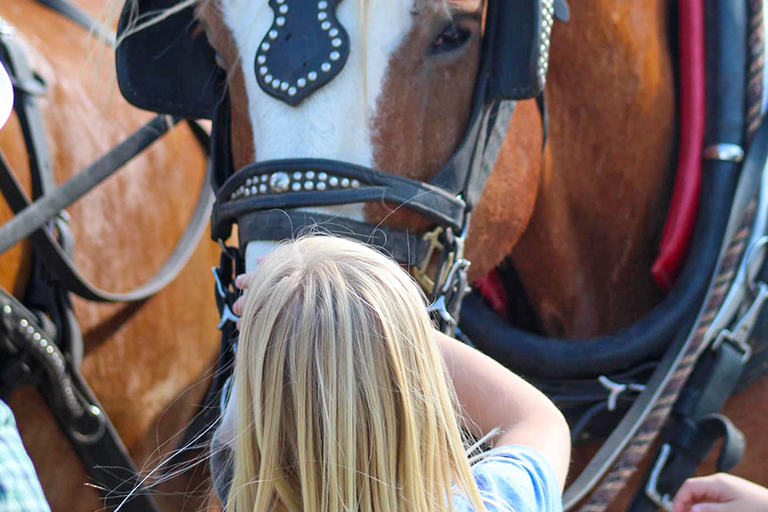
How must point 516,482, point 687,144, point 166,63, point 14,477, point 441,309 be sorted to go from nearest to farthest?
point 14,477 < point 516,482 < point 441,309 < point 166,63 < point 687,144

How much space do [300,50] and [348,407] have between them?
0.58m

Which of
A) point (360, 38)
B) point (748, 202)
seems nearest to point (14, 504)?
point (360, 38)

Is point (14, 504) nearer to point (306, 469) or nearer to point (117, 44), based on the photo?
point (306, 469)

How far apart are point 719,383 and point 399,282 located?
805 millimetres

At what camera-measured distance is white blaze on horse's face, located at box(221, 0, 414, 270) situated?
1.09 meters

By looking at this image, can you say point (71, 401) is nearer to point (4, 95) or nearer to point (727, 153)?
point (4, 95)

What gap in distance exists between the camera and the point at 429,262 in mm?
1202

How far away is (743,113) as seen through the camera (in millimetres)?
1411

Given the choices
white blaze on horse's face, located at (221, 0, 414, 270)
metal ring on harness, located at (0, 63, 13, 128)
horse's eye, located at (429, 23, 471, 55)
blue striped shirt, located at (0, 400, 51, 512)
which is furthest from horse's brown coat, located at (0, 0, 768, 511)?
blue striped shirt, located at (0, 400, 51, 512)

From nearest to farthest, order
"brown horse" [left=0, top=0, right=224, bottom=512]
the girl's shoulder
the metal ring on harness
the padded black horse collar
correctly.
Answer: the girl's shoulder
the metal ring on harness
the padded black horse collar
"brown horse" [left=0, top=0, right=224, bottom=512]

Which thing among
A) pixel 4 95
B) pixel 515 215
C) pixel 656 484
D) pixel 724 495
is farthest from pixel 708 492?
pixel 4 95

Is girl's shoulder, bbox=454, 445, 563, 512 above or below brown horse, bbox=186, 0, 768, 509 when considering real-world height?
below

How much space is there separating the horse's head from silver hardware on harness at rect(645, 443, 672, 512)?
580 mm

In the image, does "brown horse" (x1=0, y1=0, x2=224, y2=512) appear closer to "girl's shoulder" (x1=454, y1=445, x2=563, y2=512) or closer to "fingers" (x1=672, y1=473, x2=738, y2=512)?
"girl's shoulder" (x1=454, y1=445, x2=563, y2=512)
